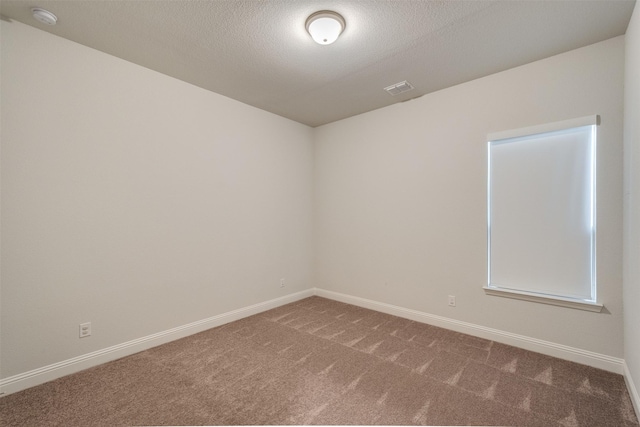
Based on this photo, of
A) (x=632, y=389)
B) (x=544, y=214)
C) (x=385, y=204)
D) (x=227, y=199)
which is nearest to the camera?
(x=632, y=389)

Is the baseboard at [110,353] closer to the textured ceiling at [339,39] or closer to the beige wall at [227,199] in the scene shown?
the beige wall at [227,199]

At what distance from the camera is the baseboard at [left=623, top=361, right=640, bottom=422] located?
185 cm

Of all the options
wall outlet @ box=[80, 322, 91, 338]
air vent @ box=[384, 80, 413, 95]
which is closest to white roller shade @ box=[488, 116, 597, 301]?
air vent @ box=[384, 80, 413, 95]

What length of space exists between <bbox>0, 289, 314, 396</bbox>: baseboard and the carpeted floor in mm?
67

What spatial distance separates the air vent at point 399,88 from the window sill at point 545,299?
240 centimetres

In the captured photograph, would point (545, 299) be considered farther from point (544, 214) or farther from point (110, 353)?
point (110, 353)

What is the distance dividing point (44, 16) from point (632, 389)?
16.8 ft

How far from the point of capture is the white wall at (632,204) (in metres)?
1.86

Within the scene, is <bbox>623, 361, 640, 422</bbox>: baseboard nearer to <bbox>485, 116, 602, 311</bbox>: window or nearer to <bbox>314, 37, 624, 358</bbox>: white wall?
<bbox>314, 37, 624, 358</bbox>: white wall

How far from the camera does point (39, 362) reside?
2.21m

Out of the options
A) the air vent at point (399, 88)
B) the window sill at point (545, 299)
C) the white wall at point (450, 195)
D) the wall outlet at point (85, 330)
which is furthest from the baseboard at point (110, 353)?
the air vent at point (399, 88)

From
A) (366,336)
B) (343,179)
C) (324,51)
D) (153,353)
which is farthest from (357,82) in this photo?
(153,353)

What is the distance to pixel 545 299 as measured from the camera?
263 centimetres

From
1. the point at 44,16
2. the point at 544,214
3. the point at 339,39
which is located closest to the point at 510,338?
the point at 544,214
